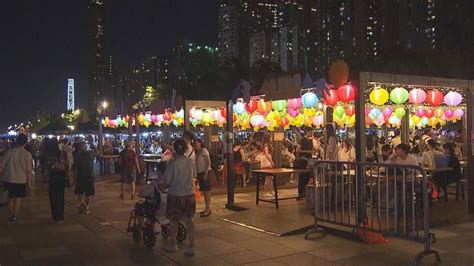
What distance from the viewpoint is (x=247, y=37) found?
241ft

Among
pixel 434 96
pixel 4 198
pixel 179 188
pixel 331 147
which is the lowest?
pixel 4 198

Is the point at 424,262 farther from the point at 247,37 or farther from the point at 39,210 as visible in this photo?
the point at 247,37

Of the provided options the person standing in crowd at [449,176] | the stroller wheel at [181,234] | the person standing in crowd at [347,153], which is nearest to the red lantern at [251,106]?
the person standing in crowd at [347,153]

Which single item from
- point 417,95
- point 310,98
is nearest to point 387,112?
point 417,95

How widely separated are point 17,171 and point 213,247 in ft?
15.5

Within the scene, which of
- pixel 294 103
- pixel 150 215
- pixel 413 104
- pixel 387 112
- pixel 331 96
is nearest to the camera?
pixel 150 215

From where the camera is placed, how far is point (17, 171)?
32.1 ft

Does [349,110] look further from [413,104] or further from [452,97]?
[452,97]

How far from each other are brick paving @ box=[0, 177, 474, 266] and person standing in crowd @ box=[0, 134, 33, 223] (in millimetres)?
674

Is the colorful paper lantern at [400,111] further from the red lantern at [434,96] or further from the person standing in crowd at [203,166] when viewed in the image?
the person standing in crowd at [203,166]

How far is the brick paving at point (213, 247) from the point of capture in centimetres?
684

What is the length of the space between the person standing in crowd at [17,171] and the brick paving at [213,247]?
0.67m

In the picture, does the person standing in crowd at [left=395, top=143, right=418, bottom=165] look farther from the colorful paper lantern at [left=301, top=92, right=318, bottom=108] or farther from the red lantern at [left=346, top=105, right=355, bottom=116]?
the red lantern at [left=346, top=105, right=355, bottom=116]

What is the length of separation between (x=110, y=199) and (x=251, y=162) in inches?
181
